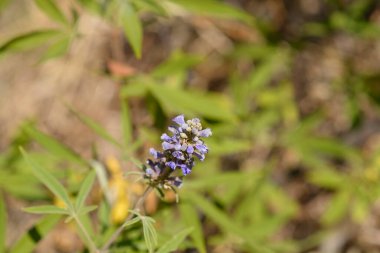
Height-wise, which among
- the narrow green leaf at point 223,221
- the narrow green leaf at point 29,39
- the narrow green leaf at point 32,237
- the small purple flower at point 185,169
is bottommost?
the narrow green leaf at point 223,221

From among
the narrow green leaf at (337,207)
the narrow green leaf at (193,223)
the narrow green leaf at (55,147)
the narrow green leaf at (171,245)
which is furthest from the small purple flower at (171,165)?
the narrow green leaf at (337,207)

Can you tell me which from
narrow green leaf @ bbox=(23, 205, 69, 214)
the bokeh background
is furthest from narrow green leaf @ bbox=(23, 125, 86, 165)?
narrow green leaf @ bbox=(23, 205, 69, 214)

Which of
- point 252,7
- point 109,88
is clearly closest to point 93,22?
point 109,88

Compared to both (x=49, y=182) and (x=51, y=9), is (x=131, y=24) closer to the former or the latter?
(x=51, y=9)

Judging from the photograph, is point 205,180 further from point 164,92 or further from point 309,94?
point 309,94

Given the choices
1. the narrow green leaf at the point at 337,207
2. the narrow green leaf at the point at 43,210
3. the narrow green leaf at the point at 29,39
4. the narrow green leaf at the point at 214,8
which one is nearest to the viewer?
the narrow green leaf at the point at 43,210

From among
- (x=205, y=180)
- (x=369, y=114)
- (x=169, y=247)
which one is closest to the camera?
(x=169, y=247)

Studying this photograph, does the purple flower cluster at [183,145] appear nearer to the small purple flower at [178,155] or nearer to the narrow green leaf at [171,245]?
the small purple flower at [178,155]
